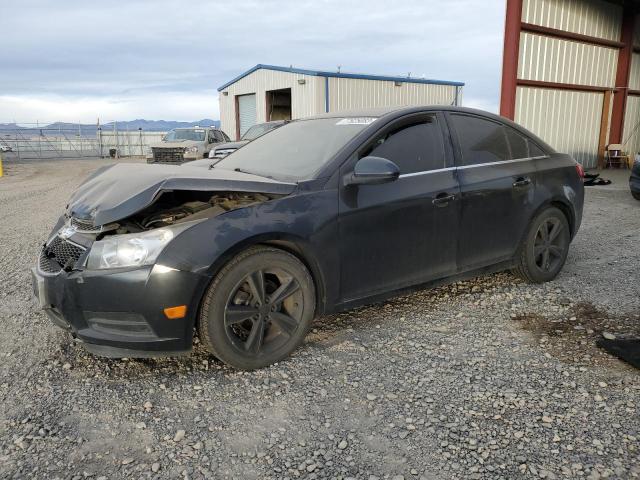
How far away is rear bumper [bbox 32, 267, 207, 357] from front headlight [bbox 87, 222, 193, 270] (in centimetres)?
5

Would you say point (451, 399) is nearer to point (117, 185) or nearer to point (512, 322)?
point (512, 322)

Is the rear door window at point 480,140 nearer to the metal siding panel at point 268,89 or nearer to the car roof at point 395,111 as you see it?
the car roof at point 395,111

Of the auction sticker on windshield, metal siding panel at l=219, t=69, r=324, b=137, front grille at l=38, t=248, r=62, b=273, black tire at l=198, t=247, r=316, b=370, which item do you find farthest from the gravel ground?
metal siding panel at l=219, t=69, r=324, b=137

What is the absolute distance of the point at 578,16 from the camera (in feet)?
47.6

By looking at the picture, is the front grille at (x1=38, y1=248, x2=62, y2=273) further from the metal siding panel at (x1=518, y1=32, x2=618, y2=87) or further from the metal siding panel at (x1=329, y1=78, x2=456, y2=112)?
the metal siding panel at (x1=329, y1=78, x2=456, y2=112)

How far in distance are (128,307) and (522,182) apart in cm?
319

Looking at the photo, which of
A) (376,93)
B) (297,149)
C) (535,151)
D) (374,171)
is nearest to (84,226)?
(297,149)

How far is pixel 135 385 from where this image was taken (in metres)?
2.90

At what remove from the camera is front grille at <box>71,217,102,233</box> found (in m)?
2.98

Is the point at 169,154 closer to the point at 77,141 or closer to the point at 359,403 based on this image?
the point at 359,403

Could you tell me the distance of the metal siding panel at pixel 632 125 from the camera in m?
17.1

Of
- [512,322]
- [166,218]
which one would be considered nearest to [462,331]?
[512,322]

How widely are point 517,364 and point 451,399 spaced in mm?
643

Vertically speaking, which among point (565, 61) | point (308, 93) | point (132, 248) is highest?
point (565, 61)
